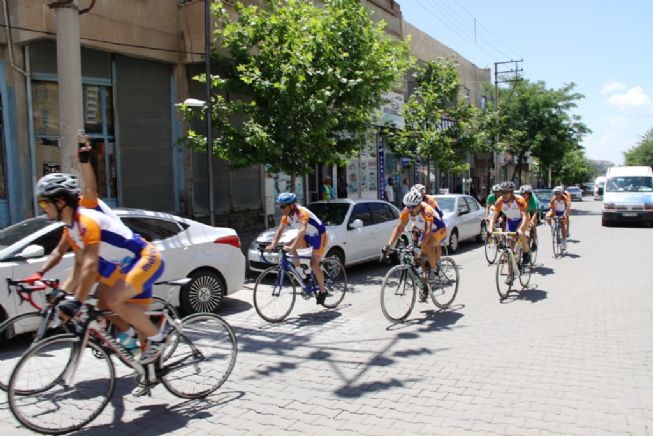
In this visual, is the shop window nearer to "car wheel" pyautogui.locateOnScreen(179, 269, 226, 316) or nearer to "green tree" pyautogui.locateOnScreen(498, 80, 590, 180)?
"car wheel" pyautogui.locateOnScreen(179, 269, 226, 316)

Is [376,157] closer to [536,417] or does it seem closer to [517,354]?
[517,354]

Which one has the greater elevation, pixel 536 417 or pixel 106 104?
pixel 106 104

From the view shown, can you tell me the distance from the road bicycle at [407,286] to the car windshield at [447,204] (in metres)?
7.16

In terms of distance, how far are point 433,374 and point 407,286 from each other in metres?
2.26

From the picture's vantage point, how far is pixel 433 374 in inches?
Answer: 214

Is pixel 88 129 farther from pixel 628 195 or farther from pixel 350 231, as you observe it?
pixel 628 195

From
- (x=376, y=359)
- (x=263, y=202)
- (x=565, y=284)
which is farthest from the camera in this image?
(x=263, y=202)

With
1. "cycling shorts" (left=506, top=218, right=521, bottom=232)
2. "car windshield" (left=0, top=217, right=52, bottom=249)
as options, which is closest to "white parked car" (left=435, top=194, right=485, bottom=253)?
"cycling shorts" (left=506, top=218, right=521, bottom=232)

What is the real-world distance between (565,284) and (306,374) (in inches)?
259

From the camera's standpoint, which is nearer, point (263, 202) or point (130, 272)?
point (130, 272)

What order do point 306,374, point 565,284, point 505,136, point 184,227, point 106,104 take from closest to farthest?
point 306,374, point 184,227, point 565,284, point 106,104, point 505,136

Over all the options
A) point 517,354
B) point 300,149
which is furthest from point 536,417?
point 300,149

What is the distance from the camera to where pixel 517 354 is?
19.8 feet

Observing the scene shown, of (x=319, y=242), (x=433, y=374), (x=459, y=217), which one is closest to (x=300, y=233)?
(x=319, y=242)
